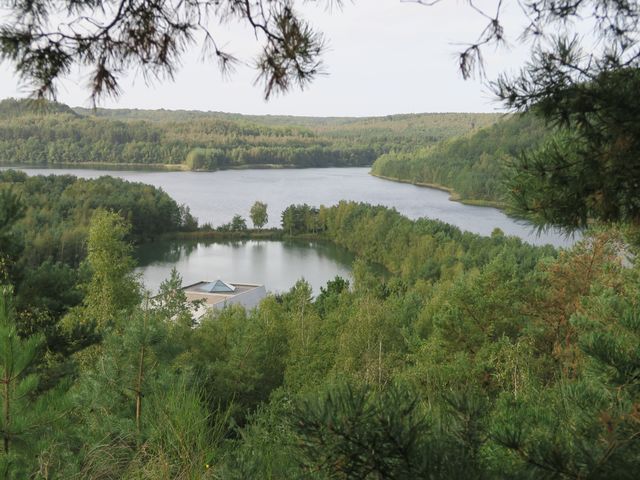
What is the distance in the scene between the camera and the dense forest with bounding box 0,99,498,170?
2672 inches

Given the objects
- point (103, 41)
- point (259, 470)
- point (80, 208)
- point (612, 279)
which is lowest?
point (80, 208)

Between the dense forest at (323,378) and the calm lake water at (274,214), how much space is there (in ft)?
11.9

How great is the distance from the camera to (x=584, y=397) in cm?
172

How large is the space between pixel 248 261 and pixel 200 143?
56.8m

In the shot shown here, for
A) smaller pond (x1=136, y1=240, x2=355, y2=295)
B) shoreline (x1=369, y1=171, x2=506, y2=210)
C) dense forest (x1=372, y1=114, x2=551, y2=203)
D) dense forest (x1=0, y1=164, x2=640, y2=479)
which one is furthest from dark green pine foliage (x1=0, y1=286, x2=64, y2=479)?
dense forest (x1=372, y1=114, x2=551, y2=203)

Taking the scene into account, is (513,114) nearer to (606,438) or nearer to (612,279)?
(606,438)

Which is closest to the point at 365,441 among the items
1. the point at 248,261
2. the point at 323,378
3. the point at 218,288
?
the point at 323,378

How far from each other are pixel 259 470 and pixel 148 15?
50.5 inches

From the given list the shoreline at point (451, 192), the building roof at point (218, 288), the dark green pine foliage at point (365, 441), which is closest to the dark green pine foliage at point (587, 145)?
the dark green pine foliage at point (365, 441)

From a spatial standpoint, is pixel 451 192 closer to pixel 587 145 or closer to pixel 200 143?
pixel 200 143

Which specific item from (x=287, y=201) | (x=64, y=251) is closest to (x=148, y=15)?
(x=64, y=251)

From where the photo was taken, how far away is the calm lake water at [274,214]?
1151 inches

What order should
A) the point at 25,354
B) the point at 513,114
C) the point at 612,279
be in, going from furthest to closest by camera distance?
1. the point at 612,279
2. the point at 25,354
3. the point at 513,114

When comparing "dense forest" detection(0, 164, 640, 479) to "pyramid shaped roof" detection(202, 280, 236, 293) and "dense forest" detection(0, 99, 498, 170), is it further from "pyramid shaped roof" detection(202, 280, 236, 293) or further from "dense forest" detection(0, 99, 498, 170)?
"dense forest" detection(0, 99, 498, 170)
